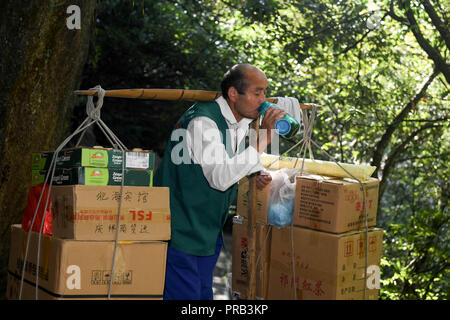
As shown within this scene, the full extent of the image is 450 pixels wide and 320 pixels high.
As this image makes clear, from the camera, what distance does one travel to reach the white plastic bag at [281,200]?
337 cm

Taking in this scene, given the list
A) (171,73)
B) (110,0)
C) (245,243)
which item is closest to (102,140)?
(171,73)

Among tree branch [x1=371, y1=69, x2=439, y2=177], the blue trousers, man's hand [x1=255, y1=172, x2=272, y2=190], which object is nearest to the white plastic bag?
man's hand [x1=255, y1=172, x2=272, y2=190]

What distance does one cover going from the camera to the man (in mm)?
3113

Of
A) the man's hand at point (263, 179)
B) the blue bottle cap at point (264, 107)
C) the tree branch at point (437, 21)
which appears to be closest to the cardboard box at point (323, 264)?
the man's hand at point (263, 179)

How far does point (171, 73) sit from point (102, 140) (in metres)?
1.35

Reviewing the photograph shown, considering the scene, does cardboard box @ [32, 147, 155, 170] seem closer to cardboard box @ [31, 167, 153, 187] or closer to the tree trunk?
cardboard box @ [31, 167, 153, 187]

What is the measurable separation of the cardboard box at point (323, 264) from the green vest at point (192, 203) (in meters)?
0.36

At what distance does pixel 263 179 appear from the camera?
10.6ft

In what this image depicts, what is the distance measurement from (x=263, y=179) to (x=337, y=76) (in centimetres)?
499

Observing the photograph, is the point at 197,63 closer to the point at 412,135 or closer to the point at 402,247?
the point at 412,135

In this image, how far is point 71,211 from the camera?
2.73m

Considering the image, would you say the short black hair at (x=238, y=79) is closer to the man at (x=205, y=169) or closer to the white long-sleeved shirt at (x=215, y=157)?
the man at (x=205, y=169)

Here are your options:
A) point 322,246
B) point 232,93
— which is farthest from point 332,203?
point 232,93

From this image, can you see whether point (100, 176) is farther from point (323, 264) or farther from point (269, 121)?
point (323, 264)
